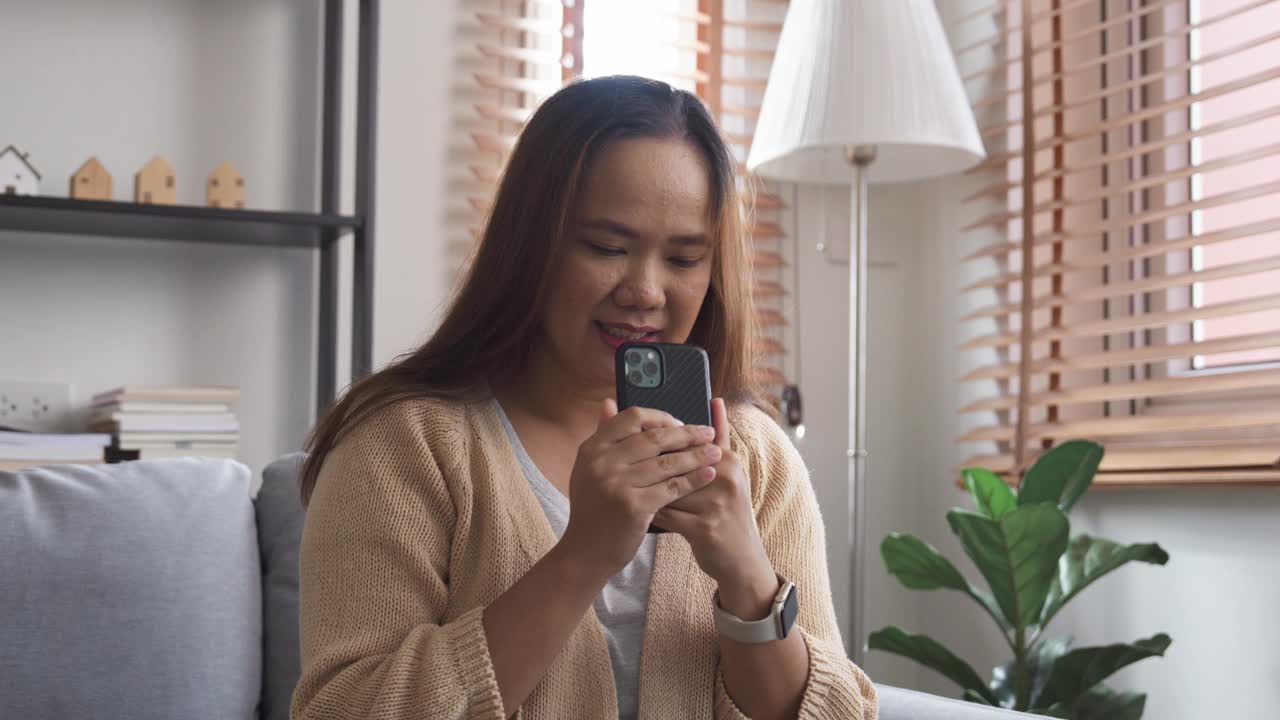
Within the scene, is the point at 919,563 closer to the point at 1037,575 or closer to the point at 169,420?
the point at 1037,575

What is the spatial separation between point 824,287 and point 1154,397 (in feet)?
2.39

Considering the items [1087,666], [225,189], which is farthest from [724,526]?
[225,189]

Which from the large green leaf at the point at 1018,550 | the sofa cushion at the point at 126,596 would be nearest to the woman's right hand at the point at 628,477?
the sofa cushion at the point at 126,596

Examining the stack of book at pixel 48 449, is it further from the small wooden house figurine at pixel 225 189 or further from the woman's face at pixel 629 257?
the woman's face at pixel 629 257

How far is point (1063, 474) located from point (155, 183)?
157cm

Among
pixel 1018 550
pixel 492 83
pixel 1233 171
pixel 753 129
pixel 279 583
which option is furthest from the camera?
pixel 753 129

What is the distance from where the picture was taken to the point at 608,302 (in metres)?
1.03

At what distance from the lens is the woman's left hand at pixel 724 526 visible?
936 millimetres

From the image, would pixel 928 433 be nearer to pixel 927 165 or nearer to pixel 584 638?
pixel 927 165

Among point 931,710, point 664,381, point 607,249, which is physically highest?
point 607,249

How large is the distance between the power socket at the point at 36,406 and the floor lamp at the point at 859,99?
1.26m

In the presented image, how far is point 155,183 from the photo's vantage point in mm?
2213

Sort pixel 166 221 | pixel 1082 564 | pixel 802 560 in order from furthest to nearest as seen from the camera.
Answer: pixel 166 221
pixel 1082 564
pixel 802 560

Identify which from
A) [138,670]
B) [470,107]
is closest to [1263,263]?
[470,107]
